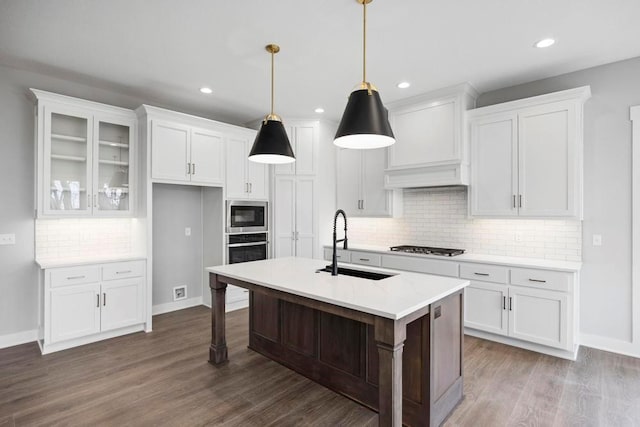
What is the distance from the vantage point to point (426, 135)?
416 cm

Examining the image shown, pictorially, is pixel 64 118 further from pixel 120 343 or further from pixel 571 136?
pixel 571 136

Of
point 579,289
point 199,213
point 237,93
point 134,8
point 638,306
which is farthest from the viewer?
point 199,213

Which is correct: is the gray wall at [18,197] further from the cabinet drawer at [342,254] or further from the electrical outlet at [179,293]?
the cabinet drawer at [342,254]

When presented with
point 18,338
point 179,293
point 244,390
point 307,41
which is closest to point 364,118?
point 307,41

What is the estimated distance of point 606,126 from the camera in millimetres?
3379

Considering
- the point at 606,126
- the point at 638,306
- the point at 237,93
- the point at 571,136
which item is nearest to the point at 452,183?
the point at 571,136

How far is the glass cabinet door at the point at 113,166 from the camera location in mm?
3855

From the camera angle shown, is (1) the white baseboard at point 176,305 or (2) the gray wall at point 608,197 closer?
(2) the gray wall at point 608,197

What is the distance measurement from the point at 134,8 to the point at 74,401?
2.92 meters

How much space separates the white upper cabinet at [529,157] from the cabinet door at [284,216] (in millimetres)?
2516

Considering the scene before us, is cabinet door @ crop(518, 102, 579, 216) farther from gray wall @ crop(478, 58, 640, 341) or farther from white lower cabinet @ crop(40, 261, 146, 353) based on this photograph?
white lower cabinet @ crop(40, 261, 146, 353)

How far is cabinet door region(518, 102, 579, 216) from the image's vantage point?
10.9 feet

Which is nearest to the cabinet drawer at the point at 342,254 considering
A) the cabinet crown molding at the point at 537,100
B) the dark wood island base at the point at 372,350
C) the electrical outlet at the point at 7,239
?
the dark wood island base at the point at 372,350

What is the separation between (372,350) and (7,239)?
384cm
